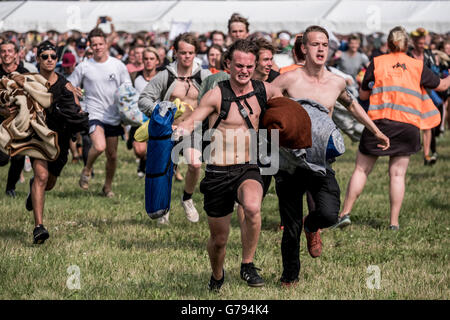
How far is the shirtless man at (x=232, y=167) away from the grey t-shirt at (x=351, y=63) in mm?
13173

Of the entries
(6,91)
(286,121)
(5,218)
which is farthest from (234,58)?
(5,218)

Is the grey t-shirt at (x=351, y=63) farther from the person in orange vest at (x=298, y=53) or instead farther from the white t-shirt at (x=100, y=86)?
the person in orange vest at (x=298, y=53)

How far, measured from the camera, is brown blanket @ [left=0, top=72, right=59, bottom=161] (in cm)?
818

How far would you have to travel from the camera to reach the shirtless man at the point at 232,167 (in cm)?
634

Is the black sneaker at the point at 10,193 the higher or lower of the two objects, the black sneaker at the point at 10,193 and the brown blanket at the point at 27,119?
the lower

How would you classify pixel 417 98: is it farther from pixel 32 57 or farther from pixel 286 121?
pixel 32 57

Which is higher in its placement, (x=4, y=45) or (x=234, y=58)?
(x=4, y=45)

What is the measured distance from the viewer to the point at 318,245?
730 centimetres

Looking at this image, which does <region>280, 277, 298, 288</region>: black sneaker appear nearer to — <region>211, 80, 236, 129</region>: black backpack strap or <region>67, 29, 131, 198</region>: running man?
<region>211, 80, 236, 129</region>: black backpack strap

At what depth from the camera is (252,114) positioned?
6.41m

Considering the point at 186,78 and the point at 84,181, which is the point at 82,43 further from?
the point at 186,78

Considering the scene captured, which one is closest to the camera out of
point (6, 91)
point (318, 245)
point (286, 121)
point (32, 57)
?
point (286, 121)

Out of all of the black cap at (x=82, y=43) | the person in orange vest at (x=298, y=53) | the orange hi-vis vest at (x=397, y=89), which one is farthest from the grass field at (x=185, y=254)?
the black cap at (x=82, y=43)
